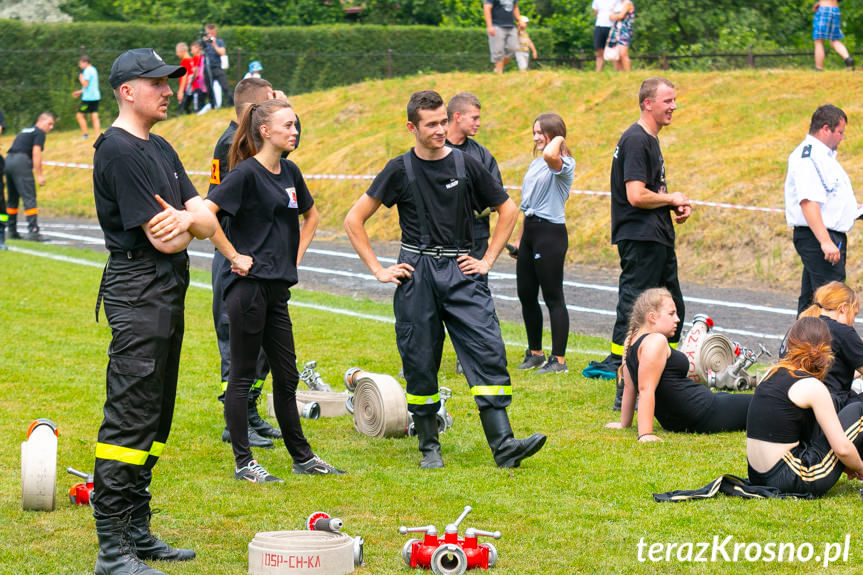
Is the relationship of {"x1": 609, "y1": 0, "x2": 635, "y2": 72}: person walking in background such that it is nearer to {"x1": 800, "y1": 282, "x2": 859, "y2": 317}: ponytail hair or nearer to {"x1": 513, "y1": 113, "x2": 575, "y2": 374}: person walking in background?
{"x1": 513, "y1": 113, "x2": 575, "y2": 374}: person walking in background

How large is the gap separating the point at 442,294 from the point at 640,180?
7.52 feet

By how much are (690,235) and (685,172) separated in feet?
6.14

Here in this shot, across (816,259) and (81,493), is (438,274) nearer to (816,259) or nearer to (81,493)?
(81,493)

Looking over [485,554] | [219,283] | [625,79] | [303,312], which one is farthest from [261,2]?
[485,554]

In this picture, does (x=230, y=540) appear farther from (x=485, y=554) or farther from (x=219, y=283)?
(x=219, y=283)

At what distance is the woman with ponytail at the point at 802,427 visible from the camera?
19.9 feet

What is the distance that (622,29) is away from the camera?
A: 23.4 meters

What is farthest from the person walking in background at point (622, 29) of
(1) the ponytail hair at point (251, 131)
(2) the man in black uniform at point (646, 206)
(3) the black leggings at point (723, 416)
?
(1) the ponytail hair at point (251, 131)

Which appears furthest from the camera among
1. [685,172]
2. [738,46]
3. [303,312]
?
[738,46]

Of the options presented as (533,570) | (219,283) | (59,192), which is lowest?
(59,192)

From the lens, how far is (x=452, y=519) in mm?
5828

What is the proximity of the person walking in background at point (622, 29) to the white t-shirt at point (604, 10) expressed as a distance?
170mm

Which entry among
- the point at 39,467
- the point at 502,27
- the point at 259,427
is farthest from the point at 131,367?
the point at 502,27

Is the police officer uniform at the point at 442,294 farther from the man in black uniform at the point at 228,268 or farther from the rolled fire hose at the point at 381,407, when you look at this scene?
the man in black uniform at the point at 228,268
